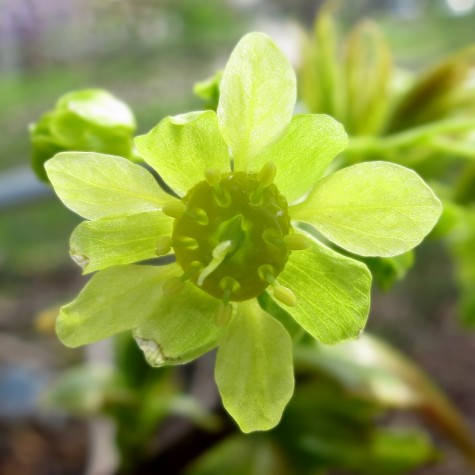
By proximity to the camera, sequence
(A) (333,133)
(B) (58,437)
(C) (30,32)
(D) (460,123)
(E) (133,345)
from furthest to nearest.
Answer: (C) (30,32) < (B) (58,437) < (E) (133,345) < (D) (460,123) < (A) (333,133)

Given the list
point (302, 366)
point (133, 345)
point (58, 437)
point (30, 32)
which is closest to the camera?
point (302, 366)

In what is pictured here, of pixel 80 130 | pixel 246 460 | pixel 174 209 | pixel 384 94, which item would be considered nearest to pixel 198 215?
pixel 174 209

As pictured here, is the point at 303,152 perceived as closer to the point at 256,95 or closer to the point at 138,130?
the point at 256,95

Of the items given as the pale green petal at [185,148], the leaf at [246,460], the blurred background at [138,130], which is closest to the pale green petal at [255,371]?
the pale green petal at [185,148]

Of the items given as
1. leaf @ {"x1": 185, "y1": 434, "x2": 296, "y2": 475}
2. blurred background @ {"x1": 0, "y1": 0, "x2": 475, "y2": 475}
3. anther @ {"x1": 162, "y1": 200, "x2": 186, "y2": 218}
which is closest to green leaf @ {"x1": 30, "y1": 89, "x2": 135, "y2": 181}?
anther @ {"x1": 162, "y1": 200, "x2": 186, "y2": 218}

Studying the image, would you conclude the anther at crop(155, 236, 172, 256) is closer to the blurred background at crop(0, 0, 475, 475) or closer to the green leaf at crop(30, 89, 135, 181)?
the green leaf at crop(30, 89, 135, 181)

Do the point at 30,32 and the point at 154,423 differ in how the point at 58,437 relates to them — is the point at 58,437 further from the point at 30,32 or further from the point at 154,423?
the point at 30,32

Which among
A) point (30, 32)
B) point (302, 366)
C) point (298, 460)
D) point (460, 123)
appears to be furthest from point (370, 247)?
point (30, 32)
